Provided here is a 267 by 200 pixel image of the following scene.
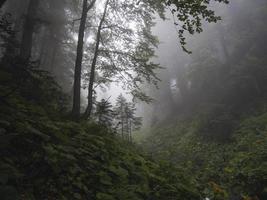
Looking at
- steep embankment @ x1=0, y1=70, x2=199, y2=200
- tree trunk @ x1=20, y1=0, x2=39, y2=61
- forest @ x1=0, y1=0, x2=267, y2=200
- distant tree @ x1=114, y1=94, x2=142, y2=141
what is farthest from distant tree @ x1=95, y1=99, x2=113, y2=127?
distant tree @ x1=114, y1=94, x2=142, y2=141

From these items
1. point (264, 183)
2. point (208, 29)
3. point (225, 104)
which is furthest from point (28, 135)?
point (208, 29)

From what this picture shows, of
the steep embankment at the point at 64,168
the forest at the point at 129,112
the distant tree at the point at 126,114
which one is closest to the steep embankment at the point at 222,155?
the forest at the point at 129,112

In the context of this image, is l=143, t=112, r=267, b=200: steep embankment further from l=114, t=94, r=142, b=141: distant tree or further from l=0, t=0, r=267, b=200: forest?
l=114, t=94, r=142, b=141: distant tree

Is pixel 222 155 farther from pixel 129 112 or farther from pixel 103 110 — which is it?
pixel 129 112

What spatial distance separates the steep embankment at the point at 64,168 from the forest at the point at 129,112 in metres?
0.02

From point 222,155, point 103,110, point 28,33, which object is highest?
point 28,33

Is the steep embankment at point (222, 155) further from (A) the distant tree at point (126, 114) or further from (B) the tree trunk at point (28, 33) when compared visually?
(B) the tree trunk at point (28, 33)

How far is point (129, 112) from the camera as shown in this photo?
2353 centimetres

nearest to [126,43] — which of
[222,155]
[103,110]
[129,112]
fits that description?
[103,110]

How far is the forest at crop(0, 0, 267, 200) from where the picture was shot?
182 inches

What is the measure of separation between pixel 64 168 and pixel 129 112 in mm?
18772

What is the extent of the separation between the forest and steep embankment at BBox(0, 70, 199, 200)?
0.08 ft

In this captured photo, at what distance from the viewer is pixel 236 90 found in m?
25.1

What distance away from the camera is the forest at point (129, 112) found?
15.2 feet
